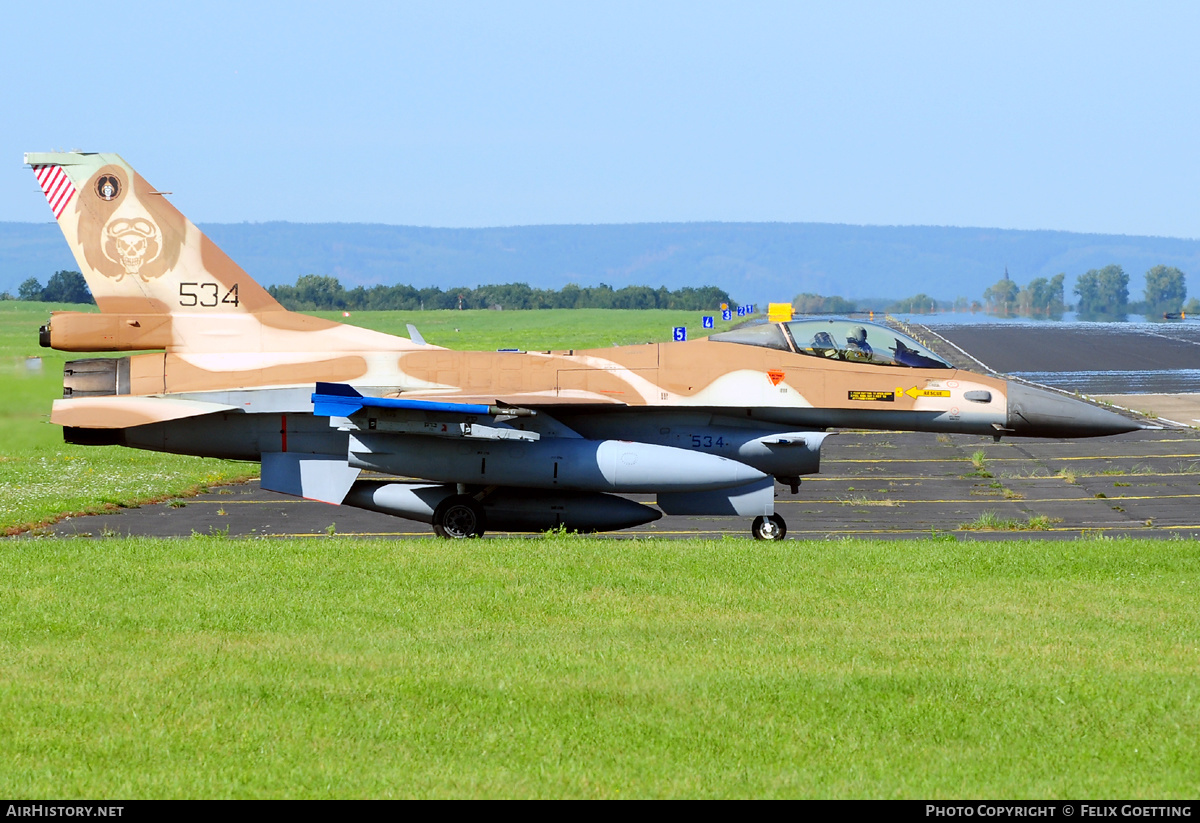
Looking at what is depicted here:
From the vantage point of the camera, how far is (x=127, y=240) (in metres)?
16.0

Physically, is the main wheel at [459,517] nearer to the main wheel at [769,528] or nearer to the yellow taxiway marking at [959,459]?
the main wheel at [769,528]

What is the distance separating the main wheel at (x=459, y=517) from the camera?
52.6ft

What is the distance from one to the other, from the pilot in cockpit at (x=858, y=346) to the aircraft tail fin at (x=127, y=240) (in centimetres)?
791

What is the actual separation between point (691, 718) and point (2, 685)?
4.29 meters

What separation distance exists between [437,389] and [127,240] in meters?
4.34

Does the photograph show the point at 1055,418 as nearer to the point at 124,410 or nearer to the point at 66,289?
the point at 124,410

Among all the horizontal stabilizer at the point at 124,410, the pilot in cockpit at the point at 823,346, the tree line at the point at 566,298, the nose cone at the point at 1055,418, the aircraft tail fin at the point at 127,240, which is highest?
the tree line at the point at 566,298

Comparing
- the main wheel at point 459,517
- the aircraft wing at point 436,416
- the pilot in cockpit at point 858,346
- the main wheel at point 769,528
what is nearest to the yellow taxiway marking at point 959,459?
the pilot in cockpit at point 858,346

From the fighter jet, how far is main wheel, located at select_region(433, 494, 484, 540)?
2 cm

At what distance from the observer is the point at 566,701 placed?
299 inches

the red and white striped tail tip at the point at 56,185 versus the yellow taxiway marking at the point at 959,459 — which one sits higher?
the red and white striped tail tip at the point at 56,185

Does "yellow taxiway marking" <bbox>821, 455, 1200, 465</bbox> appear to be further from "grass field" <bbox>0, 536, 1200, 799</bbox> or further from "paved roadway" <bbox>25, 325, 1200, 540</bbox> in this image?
"grass field" <bbox>0, 536, 1200, 799</bbox>
